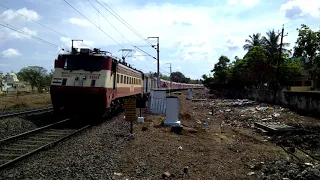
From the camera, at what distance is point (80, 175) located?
571 centimetres

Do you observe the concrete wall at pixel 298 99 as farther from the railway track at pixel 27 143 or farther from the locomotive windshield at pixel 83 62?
the railway track at pixel 27 143

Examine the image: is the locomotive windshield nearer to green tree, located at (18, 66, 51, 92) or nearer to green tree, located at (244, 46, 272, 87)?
green tree, located at (244, 46, 272, 87)

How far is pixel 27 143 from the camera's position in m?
8.79

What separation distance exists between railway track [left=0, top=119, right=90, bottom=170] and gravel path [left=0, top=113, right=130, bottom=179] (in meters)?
0.19

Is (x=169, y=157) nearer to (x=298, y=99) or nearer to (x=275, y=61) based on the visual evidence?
(x=298, y=99)

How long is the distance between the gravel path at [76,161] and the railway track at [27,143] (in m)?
0.19

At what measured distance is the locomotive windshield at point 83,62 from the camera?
42.4 feet

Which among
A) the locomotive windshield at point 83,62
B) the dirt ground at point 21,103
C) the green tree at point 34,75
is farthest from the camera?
the green tree at point 34,75

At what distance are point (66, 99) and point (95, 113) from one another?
53.5 inches

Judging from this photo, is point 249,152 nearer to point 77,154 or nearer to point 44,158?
point 77,154

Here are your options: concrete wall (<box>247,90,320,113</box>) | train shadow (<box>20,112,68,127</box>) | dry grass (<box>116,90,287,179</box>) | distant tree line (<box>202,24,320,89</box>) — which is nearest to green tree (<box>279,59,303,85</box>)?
distant tree line (<box>202,24,320,89</box>)

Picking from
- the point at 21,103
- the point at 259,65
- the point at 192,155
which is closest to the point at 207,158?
the point at 192,155

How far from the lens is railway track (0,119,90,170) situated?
700 cm

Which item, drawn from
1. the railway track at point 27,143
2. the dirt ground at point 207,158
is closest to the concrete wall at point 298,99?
the dirt ground at point 207,158
